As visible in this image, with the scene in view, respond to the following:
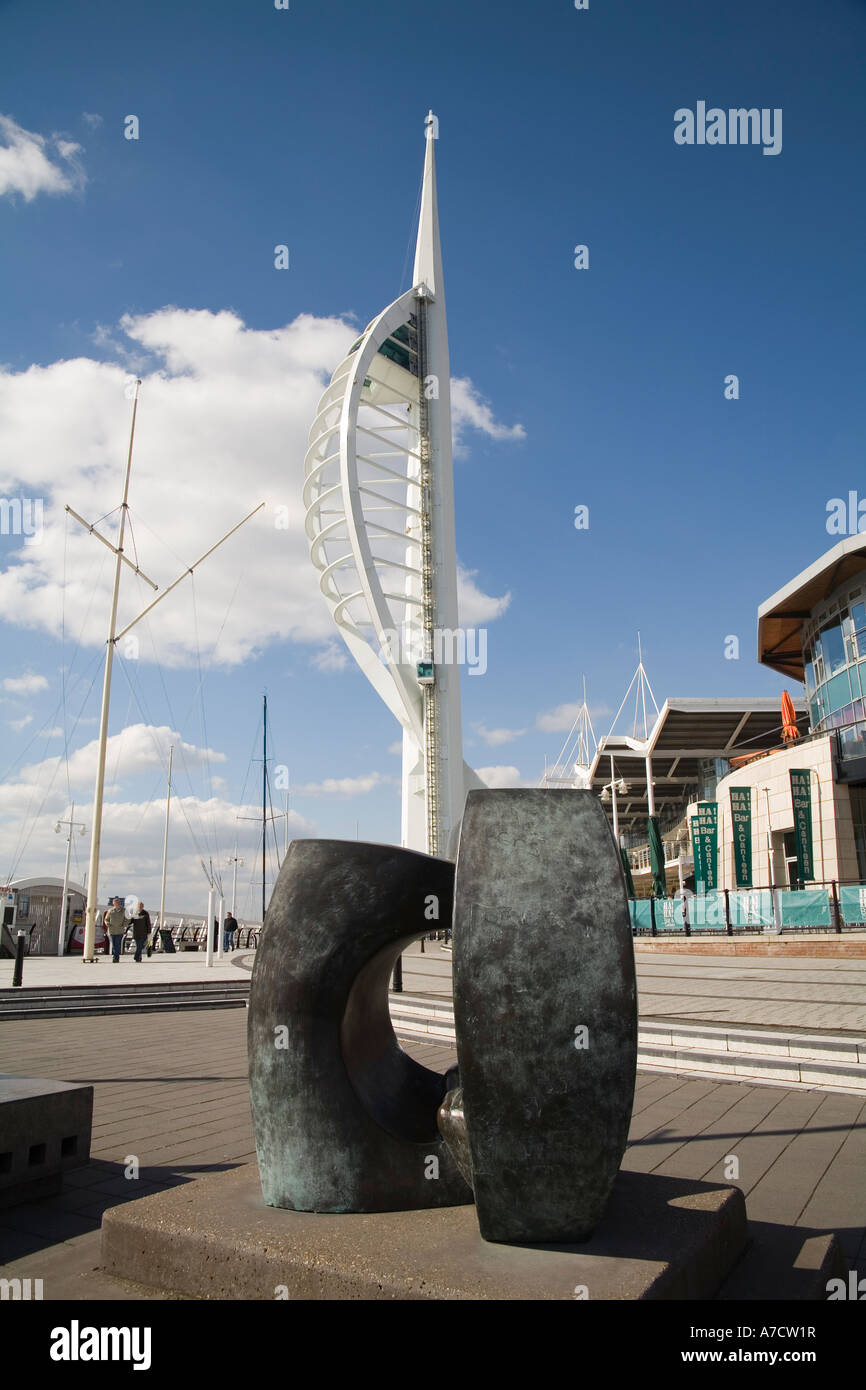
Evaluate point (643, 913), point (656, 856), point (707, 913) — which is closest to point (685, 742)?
point (656, 856)

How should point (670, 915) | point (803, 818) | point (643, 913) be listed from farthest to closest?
point (803, 818), point (643, 913), point (670, 915)

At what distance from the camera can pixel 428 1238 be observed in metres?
3.04

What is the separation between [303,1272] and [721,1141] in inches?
142

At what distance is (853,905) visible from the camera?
19562mm

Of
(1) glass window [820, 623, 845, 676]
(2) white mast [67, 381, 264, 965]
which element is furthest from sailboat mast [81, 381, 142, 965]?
(1) glass window [820, 623, 845, 676]

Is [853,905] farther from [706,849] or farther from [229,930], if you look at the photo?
[229,930]

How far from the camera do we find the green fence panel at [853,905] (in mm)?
19531

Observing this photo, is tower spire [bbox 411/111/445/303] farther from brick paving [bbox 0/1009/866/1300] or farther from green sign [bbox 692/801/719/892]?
brick paving [bbox 0/1009/866/1300]

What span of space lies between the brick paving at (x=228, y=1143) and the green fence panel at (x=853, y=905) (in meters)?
13.8

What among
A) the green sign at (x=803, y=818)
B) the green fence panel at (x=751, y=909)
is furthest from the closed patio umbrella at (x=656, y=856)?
the green fence panel at (x=751, y=909)

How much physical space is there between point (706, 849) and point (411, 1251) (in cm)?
3694

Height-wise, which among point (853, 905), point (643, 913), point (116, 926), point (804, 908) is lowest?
point (643, 913)

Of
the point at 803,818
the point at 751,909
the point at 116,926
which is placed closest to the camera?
the point at 116,926
